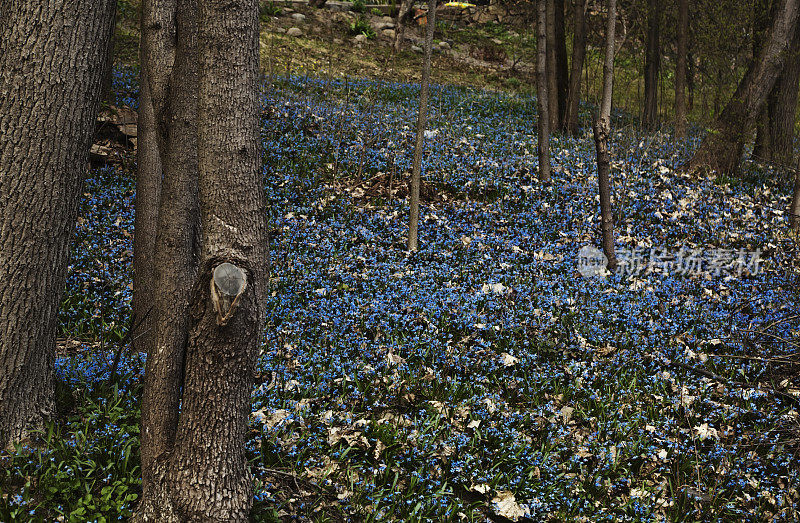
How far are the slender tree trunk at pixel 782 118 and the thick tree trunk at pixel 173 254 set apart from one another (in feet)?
34.1

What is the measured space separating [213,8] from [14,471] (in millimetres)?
2606

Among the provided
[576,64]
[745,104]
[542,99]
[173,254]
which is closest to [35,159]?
[173,254]

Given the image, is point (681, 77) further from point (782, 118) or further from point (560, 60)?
point (560, 60)

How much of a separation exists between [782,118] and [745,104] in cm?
132

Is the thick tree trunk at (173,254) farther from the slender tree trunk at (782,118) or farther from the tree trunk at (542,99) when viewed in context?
the slender tree trunk at (782,118)

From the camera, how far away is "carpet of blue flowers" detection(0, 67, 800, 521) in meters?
3.85

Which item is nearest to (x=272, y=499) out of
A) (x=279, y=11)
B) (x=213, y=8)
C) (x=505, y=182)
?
(x=213, y=8)

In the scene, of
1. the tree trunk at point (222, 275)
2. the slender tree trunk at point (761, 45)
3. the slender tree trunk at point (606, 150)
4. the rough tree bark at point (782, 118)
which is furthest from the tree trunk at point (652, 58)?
the tree trunk at point (222, 275)

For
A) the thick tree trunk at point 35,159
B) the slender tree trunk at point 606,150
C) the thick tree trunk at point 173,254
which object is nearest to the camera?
the thick tree trunk at point 173,254

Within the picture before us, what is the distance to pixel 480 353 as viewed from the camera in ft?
17.7

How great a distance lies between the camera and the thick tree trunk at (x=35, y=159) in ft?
10.2

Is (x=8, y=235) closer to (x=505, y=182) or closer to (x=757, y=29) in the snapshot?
(x=505, y=182)

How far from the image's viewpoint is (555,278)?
6.87 metres

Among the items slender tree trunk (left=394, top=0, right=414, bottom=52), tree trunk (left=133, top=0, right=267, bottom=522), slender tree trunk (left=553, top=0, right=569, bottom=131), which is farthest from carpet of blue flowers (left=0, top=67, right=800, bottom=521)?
slender tree trunk (left=553, top=0, right=569, bottom=131)
